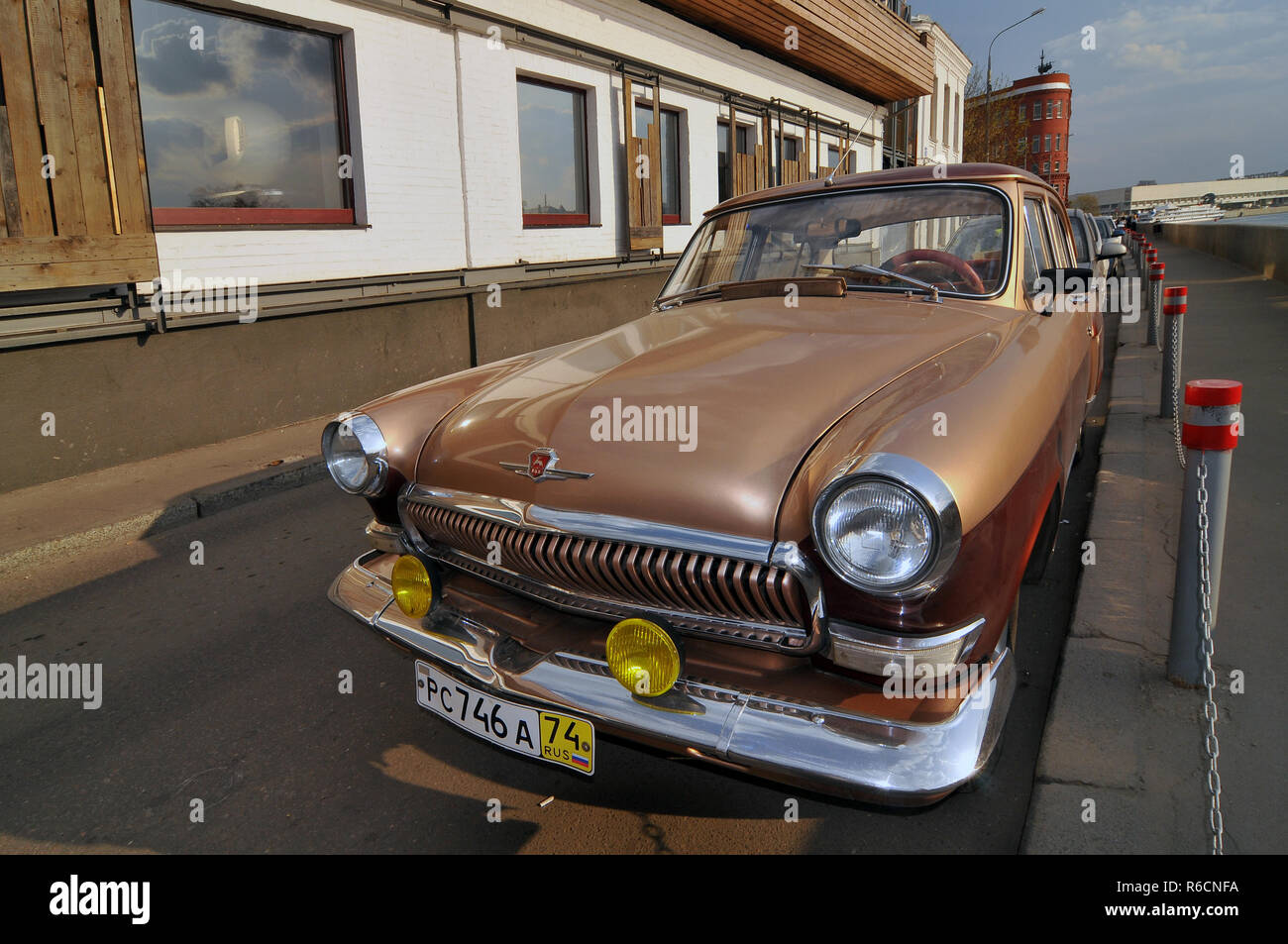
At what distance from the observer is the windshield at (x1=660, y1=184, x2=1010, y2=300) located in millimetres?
3318

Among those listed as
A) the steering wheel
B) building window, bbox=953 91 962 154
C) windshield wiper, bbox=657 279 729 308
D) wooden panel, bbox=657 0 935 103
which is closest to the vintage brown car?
the steering wheel

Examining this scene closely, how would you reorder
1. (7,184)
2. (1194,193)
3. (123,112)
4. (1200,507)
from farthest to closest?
(1194,193), (123,112), (7,184), (1200,507)

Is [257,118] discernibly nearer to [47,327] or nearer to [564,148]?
[47,327]

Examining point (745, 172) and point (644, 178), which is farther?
point (745, 172)

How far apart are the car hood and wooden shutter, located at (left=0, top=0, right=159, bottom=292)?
4.20 m

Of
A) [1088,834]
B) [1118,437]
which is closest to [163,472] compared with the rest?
[1088,834]

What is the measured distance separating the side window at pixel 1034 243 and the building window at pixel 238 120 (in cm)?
589

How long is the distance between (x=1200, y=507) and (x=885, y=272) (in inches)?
52.3

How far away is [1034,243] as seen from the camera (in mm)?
3516

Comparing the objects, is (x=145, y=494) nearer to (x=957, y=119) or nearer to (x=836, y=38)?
(x=836, y=38)

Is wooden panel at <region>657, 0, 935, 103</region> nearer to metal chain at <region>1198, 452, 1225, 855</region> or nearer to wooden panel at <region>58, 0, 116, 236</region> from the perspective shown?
wooden panel at <region>58, 0, 116, 236</region>

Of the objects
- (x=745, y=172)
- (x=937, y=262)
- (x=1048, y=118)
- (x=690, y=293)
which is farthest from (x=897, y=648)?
(x=1048, y=118)
